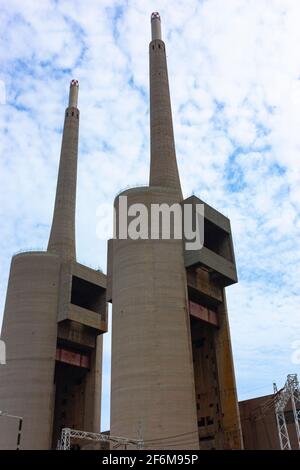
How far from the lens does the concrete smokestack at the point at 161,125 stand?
5688 centimetres

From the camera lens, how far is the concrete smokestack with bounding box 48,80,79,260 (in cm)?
6650

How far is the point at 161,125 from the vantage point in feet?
198

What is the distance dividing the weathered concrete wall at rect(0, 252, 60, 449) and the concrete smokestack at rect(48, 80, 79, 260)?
5.33m

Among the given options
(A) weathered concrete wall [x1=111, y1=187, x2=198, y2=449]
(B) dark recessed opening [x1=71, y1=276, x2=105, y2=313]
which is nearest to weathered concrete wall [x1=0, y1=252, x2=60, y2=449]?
(B) dark recessed opening [x1=71, y1=276, x2=105, y2=313]

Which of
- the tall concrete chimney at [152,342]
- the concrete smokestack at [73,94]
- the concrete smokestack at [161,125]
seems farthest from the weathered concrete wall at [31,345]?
the concrete smokestack at [73,94]

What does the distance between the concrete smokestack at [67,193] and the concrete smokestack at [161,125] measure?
54.0ft

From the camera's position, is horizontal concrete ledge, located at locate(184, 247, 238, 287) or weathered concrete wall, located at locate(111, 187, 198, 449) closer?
weathered concrete wall, located at locate(111, 187, 198, 449)

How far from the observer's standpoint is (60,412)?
63.7 metres

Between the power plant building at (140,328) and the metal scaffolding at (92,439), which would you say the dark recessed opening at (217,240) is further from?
the metal scaffolding at (92,439)

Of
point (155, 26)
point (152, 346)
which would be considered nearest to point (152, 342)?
point (152, 346)

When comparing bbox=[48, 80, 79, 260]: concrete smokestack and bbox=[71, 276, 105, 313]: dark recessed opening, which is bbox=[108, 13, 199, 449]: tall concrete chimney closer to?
bbox=[71, 276, 105, 313]: dark recessed opening

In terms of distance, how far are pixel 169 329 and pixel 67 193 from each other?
107 feet
